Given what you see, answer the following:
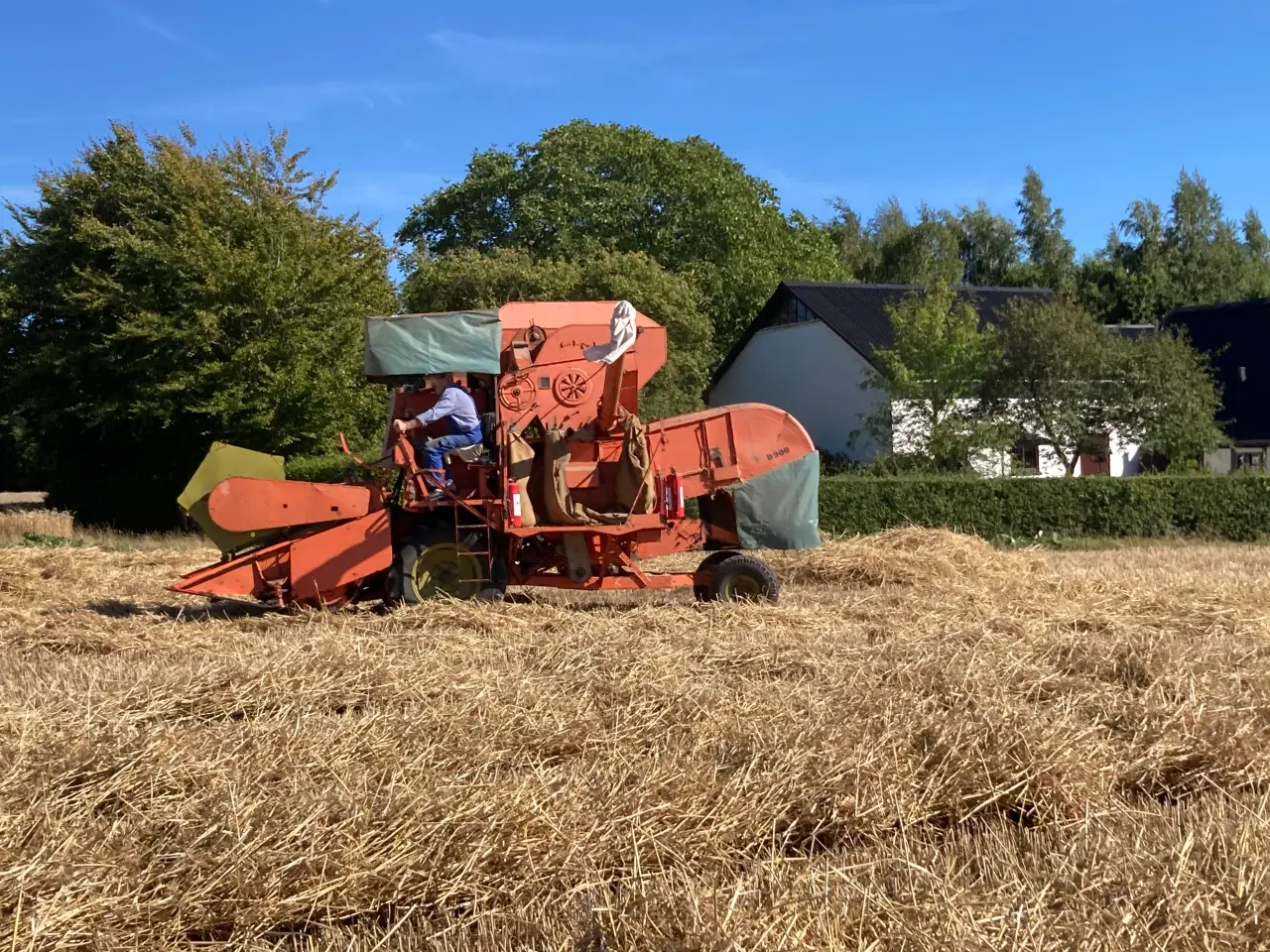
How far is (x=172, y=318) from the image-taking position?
2152cm

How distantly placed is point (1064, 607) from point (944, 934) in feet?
20.2

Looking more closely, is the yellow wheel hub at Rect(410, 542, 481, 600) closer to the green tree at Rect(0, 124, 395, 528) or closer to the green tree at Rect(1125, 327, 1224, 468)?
the green tree at Rect(0, 124, 395, 528)

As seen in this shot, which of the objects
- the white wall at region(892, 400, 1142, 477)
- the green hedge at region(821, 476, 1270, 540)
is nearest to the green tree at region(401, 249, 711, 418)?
the white wall at region(892, 400, 1142, 477)

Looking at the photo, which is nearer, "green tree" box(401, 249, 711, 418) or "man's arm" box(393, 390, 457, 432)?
"man's arm" box(393, 390, 457, 432)

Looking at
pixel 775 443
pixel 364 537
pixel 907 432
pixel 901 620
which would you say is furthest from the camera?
pixel 907 432

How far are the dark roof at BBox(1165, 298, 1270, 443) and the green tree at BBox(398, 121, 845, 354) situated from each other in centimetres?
1417

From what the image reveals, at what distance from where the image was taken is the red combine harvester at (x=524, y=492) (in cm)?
902

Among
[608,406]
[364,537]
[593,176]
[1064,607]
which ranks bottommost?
[1064,607]

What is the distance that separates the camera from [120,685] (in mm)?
5508

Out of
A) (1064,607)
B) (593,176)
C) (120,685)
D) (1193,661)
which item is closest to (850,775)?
(1193,661)

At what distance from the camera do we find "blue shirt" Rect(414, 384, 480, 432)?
29.7ft

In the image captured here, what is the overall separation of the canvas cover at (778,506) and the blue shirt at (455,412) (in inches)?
88.5

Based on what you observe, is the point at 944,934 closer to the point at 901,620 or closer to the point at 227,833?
the point at 227,833

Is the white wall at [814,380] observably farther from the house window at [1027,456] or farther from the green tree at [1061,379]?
the green tree at [1061,379]
